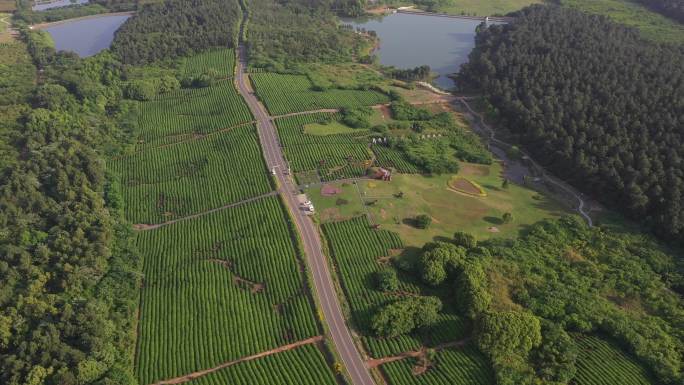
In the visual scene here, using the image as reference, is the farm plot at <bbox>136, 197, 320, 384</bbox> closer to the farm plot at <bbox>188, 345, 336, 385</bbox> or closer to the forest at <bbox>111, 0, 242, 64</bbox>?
the farm plot at <bbox>188, 345, 336, 385</bbox>

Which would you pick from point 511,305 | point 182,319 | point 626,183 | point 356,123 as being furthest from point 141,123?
point 626,183

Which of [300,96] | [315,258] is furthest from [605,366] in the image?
[300,96]

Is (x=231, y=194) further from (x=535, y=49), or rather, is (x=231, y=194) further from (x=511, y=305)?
(x=535, y=49)

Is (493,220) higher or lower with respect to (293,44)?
lower

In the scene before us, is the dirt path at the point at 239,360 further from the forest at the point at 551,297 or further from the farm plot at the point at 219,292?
the forest at the point at 551,297

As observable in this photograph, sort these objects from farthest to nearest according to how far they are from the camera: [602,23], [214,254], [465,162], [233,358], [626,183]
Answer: [602,23] < [465,162] < [626,183] < [214,254] < [233,358]

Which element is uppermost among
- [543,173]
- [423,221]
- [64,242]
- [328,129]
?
[328,129]

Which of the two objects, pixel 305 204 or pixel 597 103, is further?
pixel 597 103

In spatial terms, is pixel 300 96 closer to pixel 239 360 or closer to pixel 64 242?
pixel 64 242
